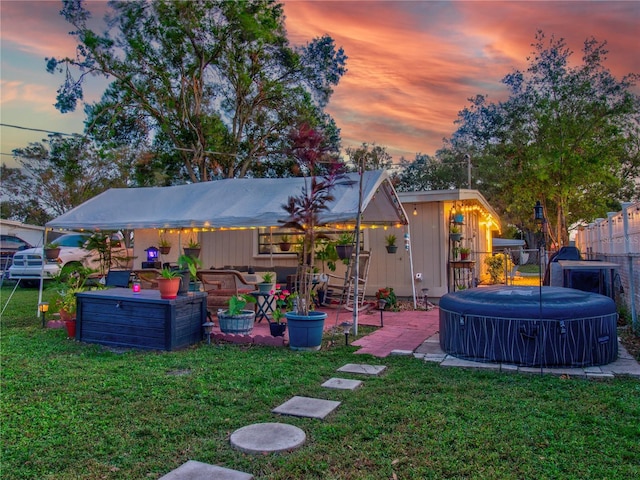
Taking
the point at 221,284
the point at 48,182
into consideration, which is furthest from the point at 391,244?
the point at 48,182

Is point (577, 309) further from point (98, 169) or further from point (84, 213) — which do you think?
point (98, 169)

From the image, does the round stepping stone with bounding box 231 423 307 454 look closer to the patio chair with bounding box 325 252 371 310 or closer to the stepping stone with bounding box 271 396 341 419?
the stepping stone with bounding box 271 396 341 419

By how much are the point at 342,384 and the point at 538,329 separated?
210 cm

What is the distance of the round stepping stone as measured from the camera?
2.85 m

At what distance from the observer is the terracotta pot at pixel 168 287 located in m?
5.75

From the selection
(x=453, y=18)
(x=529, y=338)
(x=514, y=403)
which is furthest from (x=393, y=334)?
(x=453, y=18)

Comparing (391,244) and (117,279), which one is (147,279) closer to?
(117,279)

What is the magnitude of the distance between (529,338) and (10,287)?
53.2 feet

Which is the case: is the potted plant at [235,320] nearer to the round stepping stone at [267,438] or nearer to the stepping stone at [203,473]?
the round stepping stone at [267,438]

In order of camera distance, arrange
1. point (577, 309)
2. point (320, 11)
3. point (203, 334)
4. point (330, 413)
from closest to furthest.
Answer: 1. point (330, 413)
2. point (577, 309)
3. point (203, 334)
4. point (320, 11)

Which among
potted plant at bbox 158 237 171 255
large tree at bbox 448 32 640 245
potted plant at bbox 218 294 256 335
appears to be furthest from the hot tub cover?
large tree at bbox 448 32 640 245

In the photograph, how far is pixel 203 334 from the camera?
6.37 metres

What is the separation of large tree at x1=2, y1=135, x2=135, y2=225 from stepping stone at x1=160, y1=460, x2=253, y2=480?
22.6m

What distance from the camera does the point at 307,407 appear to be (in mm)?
3609
